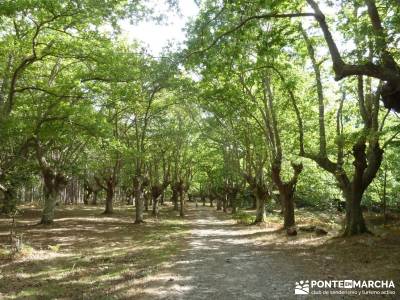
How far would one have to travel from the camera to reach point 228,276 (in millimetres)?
11047

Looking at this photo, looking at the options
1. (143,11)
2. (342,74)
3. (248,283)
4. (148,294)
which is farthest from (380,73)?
(143,11)

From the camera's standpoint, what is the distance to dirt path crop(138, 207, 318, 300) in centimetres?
918

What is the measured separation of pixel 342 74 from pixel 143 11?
755 cm

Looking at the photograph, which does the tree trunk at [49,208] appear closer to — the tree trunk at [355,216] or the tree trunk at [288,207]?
the tree trunk at [288,207]

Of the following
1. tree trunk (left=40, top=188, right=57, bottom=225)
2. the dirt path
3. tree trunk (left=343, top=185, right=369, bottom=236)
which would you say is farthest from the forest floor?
tree trunk (left=40, top=188, right=57, bottom=225)

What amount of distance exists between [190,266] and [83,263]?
3979mm

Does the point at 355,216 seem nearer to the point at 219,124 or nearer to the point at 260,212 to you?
the point at 260,212

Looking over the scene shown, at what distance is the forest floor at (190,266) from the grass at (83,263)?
1.1 inches

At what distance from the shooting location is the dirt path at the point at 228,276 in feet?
30.1

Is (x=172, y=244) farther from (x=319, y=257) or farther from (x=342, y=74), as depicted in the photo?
(x=342, y=74)

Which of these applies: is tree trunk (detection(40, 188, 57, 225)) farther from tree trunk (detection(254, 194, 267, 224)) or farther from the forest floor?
tree trunk (detection(254, 194, 267, 224))

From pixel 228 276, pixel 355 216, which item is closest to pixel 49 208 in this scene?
pixel 228 276

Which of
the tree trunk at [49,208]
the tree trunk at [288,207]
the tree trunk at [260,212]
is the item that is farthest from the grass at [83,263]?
the tree trunk at [260,212]

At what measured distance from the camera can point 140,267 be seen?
42.3 feet
